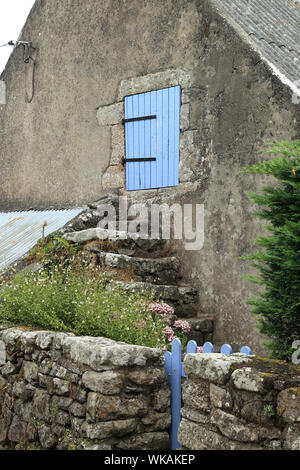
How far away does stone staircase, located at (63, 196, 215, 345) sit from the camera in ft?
21.9

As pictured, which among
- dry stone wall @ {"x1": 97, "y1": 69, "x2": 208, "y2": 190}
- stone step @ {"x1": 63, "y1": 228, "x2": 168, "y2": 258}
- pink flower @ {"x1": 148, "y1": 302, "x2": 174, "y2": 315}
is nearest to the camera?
pink flower @ {"x1": 148, "y1": 302, "x2": 174, "y2": 315}

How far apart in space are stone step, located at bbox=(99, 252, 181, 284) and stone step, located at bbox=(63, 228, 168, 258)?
0.76 feet

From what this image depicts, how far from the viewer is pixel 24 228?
8898 mm

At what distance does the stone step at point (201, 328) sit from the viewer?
6.71 m

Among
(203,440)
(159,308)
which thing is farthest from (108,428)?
(159,308)

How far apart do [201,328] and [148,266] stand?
39.0 inches

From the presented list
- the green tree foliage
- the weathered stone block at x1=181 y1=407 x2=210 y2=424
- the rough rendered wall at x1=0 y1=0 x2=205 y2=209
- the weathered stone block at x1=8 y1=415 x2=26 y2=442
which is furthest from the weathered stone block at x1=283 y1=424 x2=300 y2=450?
the rough rendered wall at x1=0 y1=0 x2=205 y2=209

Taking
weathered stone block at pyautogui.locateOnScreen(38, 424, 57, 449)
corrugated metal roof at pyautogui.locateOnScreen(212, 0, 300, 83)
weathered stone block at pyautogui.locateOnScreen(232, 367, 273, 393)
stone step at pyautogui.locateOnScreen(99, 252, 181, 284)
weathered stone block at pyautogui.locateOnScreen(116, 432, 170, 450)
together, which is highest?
corrugated metal roof at pyautogui.locateOnScreen(212, 0, 300, 83)

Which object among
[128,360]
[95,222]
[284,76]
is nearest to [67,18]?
[95,222]

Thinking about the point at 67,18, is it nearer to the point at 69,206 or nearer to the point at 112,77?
the point at 112,77

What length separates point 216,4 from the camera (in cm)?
728

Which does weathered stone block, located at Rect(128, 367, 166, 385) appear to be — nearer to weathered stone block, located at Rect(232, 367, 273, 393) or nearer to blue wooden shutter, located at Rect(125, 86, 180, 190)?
weathered stone block, located at Rect(232, 367, 273, 393)

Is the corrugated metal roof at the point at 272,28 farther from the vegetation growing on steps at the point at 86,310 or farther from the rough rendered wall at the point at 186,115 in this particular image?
the vegetation growing on steps at the point at 86,310

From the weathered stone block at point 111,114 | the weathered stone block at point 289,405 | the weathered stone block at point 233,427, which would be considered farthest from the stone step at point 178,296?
the weathered stone block at point 289,405
